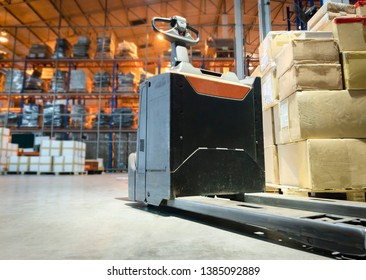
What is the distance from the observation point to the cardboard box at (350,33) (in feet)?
8.09

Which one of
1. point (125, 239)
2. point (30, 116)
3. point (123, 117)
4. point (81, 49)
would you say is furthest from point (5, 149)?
point (125, 239)

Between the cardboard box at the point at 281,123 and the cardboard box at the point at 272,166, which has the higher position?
the cardboard box at the point at 281,123

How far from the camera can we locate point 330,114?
7.75 ft

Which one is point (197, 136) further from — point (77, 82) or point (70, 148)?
point (77, 82)

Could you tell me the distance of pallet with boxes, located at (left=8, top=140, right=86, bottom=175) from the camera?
9180 mm

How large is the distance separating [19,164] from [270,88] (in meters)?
9.21

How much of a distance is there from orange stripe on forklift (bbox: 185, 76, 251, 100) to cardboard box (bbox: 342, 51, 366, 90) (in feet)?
3.23

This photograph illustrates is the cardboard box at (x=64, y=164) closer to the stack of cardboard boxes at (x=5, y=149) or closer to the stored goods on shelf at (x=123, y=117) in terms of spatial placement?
the stack of cardboard boxes at (x=5, y=149)

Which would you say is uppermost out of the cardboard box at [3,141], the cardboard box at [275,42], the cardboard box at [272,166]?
the cardboard box at [275,42]

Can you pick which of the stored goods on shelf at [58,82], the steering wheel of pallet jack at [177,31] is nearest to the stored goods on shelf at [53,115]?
the stored goods on shelf at [58,82]

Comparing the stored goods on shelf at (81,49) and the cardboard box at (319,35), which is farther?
the stored goods on shelf at (81,49)

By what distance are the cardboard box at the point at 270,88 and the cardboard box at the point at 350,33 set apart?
715 mm

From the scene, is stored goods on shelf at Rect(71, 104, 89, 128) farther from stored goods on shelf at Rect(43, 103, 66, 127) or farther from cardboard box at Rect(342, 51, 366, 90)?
cardboard box at Rect(342, 51, 366, 90)

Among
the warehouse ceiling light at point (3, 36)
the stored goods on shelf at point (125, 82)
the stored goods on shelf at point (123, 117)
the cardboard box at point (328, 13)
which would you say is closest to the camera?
the cardboard box at point (328, 13)
